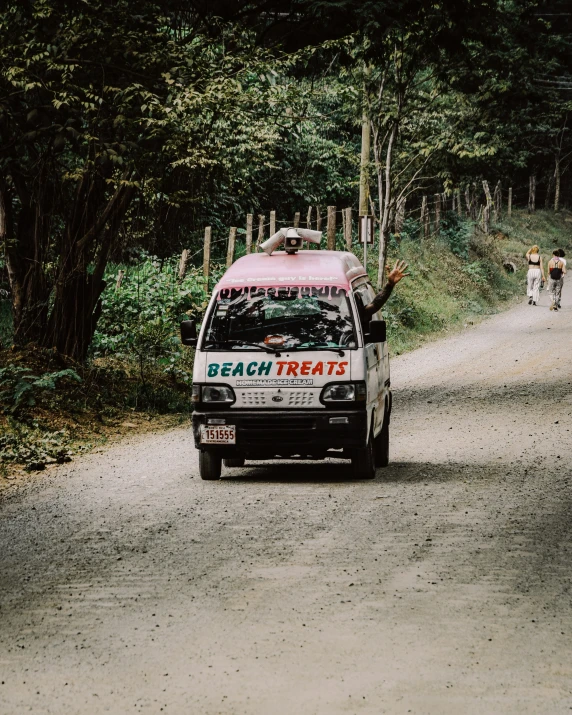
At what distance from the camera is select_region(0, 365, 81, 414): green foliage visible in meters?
14.1

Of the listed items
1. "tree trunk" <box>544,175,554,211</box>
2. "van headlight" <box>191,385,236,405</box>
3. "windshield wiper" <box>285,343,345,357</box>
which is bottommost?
"van headlight" <box>191,385,236,405</box>

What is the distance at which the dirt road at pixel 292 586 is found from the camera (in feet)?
17.1

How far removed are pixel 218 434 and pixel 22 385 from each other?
15.3 feet

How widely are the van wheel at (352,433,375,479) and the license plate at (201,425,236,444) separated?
49.3 inches

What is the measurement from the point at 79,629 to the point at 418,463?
655 centimetres

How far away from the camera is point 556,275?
3184cm

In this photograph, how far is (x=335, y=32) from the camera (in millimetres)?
15430

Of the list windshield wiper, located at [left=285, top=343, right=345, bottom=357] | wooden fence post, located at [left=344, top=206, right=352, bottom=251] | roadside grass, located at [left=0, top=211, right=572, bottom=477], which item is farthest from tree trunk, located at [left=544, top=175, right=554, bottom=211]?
windshield wiper, located at [left=285, top=343, right=345, bottom=357]

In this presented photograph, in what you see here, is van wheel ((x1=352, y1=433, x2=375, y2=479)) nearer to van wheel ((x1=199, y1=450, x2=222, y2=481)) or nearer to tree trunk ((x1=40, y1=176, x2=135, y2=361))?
van wheel ((x1=199, y1=450, x2=222, y2=481))

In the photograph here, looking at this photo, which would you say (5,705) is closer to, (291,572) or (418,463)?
(291,572)

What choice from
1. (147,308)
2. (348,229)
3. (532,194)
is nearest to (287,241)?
(147,308)

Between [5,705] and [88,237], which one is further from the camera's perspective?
[88,237]

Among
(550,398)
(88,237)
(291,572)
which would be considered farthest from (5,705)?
(550,398)

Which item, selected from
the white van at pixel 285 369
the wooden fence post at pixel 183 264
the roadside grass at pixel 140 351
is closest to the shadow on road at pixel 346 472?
the white van at pixel 285 369
